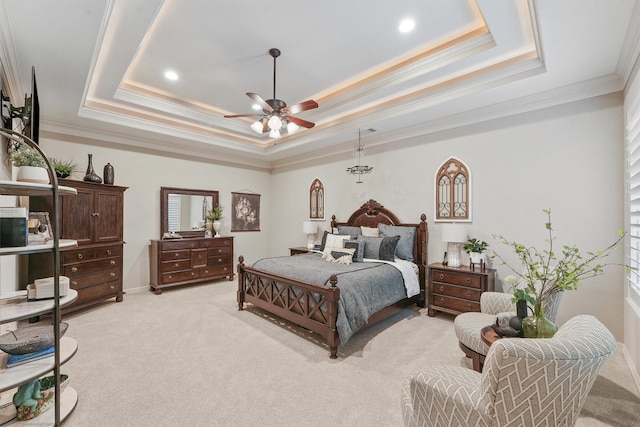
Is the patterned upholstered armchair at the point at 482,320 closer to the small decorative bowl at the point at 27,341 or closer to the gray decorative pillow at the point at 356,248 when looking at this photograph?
the gray decorative pillow at the point at 356,248

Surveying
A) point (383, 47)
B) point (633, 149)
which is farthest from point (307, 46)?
point (633, 149)

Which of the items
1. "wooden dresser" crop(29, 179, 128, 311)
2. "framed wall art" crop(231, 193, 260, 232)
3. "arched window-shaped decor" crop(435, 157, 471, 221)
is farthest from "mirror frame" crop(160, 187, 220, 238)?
"arched window-shaped decor" crop(435, 157, 471, 221)

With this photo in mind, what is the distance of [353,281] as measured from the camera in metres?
3.27

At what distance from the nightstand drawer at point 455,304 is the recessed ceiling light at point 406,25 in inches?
125

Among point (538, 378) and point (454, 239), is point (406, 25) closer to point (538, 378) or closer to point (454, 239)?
point (454, 239)

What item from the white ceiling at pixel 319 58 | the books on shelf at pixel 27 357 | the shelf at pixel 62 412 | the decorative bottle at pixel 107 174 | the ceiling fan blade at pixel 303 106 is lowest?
the shelf at pixel 62 412

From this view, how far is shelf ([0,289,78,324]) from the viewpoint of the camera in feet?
5.44

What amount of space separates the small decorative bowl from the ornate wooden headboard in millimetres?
4216

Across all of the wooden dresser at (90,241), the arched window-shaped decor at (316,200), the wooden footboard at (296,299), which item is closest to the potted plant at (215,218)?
the wooden dresser at (90,241)

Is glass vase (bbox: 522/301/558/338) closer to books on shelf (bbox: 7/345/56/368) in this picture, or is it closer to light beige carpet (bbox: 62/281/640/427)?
light beige carpet (bbox: 62/281/640/427)

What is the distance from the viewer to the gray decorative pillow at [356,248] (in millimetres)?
4348

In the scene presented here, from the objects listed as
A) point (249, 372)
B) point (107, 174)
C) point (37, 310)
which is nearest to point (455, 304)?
point (249, 372)

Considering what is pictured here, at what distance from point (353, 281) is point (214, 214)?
12.8ft

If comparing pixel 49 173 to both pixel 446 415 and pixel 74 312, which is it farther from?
pixel 74 312
